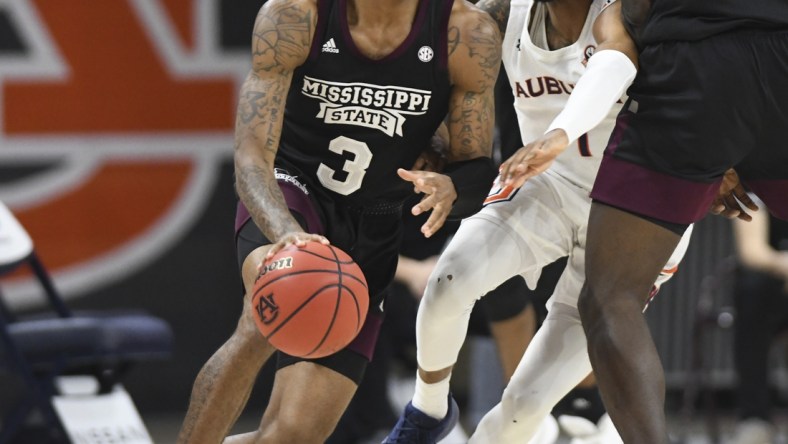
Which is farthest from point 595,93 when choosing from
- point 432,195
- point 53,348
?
point 53,348

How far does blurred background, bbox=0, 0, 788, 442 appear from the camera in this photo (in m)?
7.87

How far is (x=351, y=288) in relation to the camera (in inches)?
157

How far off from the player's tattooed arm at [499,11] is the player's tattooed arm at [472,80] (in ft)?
0.59

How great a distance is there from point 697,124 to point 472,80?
966 millimetres

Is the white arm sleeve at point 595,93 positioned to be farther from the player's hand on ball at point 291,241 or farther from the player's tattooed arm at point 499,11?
the player's tattooed arm at point 499,11

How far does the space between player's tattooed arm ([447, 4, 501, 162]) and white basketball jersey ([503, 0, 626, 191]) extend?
0.12 meters

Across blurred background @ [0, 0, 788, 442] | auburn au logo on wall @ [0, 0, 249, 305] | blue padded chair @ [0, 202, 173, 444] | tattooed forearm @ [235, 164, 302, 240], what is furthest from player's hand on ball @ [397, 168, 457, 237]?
auburn au logo on wall @ [0, 0, 249, 305]

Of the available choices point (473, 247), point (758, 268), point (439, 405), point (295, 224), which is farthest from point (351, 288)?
point (758, 268)

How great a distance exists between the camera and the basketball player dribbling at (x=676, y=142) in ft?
12.5

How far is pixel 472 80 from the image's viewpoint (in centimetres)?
457

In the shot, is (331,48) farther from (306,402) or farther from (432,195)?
(306,402)

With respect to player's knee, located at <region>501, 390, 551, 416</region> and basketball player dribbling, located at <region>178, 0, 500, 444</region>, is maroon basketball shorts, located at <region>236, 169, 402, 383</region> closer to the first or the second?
basketball player dribbling, located at <region>178, 0, 500, 444</region>

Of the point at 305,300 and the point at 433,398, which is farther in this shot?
the point at 433,398

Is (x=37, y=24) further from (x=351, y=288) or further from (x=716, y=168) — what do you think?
(x=716, y=168)
